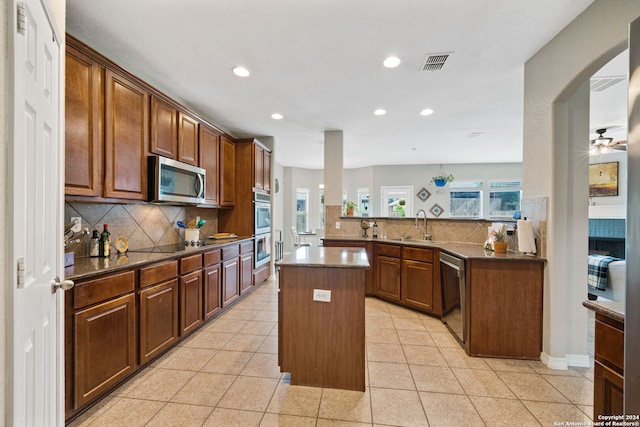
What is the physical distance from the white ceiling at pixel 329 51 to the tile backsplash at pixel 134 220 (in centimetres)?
136

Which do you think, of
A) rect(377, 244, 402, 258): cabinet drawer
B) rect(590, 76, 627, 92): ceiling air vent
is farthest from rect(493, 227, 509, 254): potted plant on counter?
rect(590, 76, 627, 92): ceiling air vent

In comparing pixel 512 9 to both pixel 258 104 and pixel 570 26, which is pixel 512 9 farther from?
pixel 258 104

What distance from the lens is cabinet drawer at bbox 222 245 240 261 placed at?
345 cm

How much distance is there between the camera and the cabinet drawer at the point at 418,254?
3.40 meters

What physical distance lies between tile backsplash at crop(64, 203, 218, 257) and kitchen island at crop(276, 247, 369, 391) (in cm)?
172

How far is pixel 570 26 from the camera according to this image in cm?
206

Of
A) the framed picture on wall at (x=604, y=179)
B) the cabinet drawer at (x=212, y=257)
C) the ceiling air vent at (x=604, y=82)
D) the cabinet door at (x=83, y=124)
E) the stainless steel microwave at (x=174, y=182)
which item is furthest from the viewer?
→ the framed picture on wall at (x=604, y=179)

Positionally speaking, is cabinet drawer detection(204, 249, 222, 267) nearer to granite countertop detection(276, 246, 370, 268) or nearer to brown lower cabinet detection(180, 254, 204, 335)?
brown lower cabinet detection(180, 254, 204, 335)

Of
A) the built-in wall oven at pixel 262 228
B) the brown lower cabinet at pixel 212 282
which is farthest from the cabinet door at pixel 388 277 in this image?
the brown lower cabinet at pixel 212 282

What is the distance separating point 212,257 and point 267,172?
2253mm

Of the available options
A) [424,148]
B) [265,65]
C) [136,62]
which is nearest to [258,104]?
[265,65]

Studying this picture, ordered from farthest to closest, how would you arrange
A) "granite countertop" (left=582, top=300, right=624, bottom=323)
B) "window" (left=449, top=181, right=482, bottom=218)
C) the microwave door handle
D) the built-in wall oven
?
"window" (left=449, top=181, right=482, bottom=218) < the built-in wall oven < the microwave door handle < "granite countertop" (left=582, top=300, right=624, bottom=323)

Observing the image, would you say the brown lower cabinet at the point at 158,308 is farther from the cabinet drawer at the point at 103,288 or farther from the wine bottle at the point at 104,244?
the wine bottle at the point at 104,244

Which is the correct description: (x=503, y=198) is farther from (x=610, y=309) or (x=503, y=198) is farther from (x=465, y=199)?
(x=610, y=309)
